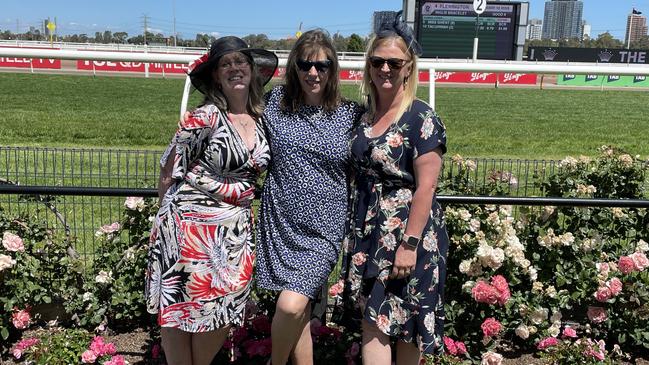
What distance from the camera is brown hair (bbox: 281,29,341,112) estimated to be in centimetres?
279

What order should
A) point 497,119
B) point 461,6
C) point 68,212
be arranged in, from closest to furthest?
point 68,212, point 497,119, point 461,6

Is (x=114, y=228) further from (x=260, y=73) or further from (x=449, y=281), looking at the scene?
(x=449, y=281)

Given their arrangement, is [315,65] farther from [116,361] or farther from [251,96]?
[116,361]

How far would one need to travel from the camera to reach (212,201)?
2.79 meters

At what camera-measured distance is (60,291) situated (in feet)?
12.7

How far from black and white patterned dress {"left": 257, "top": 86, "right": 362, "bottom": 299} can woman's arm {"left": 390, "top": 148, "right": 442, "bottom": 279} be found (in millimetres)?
309

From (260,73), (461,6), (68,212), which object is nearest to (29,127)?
(68,212)

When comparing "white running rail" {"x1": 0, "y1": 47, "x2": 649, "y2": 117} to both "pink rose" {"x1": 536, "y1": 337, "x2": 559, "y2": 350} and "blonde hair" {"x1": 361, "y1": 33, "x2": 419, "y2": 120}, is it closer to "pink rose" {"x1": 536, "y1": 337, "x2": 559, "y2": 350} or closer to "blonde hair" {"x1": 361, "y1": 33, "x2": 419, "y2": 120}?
"blonde hair" {"x1": 361, "y1": 33, "x2": 419, "y2": 120}

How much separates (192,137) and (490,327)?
1914mm

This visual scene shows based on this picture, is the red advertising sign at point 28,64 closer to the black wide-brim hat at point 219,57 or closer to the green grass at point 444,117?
the green grass at point 444,117

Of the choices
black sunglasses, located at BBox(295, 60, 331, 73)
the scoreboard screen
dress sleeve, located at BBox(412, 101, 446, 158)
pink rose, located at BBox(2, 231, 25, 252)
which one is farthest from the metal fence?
the scoreboard screen

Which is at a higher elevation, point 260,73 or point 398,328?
point 260,73

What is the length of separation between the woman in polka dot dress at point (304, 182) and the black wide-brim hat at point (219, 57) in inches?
6.6

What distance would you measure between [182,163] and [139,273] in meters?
1.30
